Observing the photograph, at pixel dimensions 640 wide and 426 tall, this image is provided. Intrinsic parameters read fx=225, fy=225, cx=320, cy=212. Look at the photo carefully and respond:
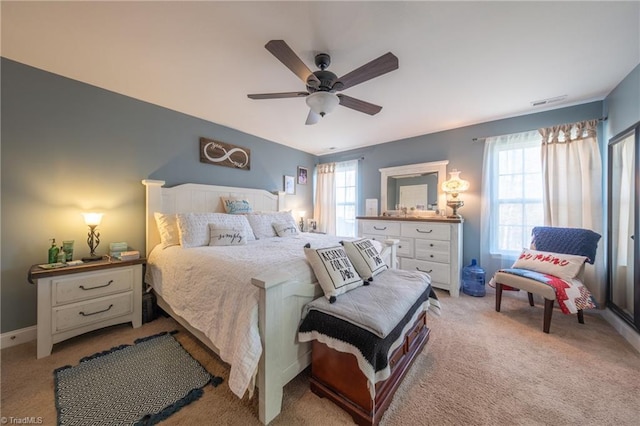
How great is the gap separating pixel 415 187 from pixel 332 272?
9.56 feet

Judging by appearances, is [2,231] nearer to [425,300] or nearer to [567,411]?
[425,300]

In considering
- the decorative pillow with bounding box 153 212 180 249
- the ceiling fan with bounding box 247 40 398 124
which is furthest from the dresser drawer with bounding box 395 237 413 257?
the decorative pillow with bounding box 153 212 180 249

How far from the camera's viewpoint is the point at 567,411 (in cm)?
131

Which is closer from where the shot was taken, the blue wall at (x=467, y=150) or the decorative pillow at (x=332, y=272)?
the decorative pillow at (x=332, y=272)

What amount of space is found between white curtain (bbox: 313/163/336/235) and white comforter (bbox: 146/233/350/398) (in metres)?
2.52

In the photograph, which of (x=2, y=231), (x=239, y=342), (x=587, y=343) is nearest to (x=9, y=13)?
(x=2, y=231)

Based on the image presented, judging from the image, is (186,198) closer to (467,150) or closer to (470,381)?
(470,381)

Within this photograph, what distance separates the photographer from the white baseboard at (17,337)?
1.90m

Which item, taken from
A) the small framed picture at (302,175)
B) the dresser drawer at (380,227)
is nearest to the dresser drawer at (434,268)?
the dresser drawer at (380,227)

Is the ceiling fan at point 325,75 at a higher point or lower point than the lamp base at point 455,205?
higher

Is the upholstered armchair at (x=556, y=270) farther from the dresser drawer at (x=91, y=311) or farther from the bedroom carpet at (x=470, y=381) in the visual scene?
the dresser drawer at (x=91, y=311)

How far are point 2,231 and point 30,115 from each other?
3.43ft

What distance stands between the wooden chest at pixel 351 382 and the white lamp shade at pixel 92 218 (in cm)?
236

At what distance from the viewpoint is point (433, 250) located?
3211 mm
